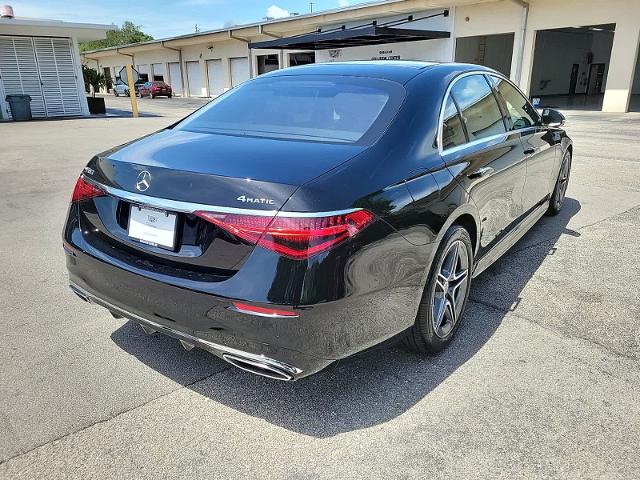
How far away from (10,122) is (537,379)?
22436mm

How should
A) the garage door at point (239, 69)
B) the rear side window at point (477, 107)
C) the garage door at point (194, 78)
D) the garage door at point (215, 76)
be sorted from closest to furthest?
the rear side window at point (477, 107) < the garage door at point (239, 69) < the garage door at point (215, 76) < the garage door at point (194, 78)

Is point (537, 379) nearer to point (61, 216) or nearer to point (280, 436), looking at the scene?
point (280, 436)

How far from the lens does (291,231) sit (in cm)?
200

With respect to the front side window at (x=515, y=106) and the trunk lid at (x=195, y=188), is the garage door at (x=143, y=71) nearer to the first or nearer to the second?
the front side window at (x=515, y=106)

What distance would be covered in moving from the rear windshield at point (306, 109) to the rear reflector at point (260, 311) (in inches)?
39.1

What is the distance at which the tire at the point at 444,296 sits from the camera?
8.97 ft

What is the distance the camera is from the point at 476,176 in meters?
3.07

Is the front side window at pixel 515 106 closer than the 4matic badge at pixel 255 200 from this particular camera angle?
No

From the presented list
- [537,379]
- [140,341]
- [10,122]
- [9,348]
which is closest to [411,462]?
[537,379]

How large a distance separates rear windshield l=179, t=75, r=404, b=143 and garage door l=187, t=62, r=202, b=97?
129 ft

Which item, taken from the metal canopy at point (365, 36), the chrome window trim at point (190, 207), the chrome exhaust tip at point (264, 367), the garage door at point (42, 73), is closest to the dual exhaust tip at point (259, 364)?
A: the chrome exhaust tip at point (264, 367)

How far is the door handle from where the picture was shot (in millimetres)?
3035

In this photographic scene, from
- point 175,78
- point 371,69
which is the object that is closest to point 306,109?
point 371,69

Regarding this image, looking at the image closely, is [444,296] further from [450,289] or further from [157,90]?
[157,90]
